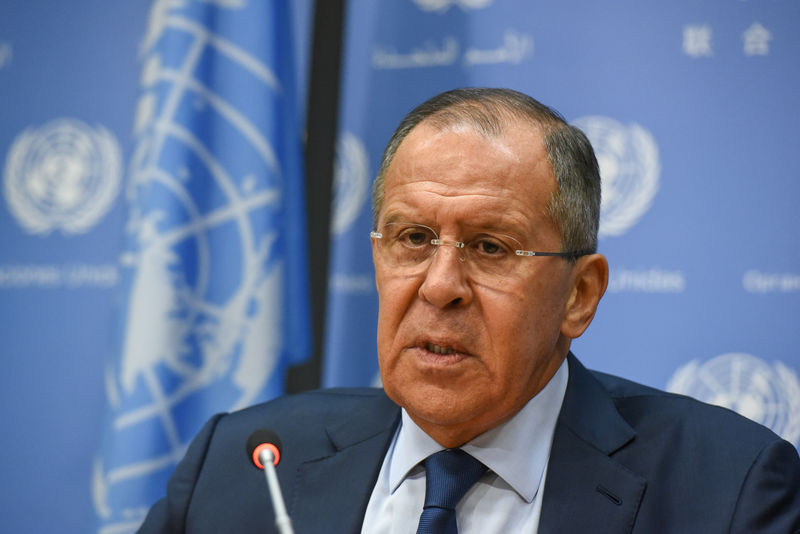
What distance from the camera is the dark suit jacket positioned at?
1673mm

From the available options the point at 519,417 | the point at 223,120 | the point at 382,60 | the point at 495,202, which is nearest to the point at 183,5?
the point at 223,120

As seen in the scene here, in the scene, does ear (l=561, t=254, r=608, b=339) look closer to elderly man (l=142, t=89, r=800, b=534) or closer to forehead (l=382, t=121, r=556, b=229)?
elderly man (l=142, t=89, r=800, b=534)

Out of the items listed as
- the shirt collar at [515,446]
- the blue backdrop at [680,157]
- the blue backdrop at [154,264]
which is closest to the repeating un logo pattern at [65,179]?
the blue backdrop at [154,264]

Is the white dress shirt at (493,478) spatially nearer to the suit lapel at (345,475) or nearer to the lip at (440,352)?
the suit lapel at (345,475)

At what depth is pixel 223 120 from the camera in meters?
2.96

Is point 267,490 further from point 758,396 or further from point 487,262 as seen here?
point 758,396

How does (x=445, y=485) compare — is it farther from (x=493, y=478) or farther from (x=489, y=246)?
(x=489, y=246)

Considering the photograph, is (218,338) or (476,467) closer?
(476,467)

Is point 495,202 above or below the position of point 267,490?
above

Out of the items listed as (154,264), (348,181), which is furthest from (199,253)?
(348,181)

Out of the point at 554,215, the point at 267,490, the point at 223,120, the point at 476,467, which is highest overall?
the point at 223,120

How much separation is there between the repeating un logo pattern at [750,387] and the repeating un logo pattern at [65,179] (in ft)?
8.50

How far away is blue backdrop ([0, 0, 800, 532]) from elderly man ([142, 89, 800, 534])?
97 cm

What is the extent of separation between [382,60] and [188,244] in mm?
1129
